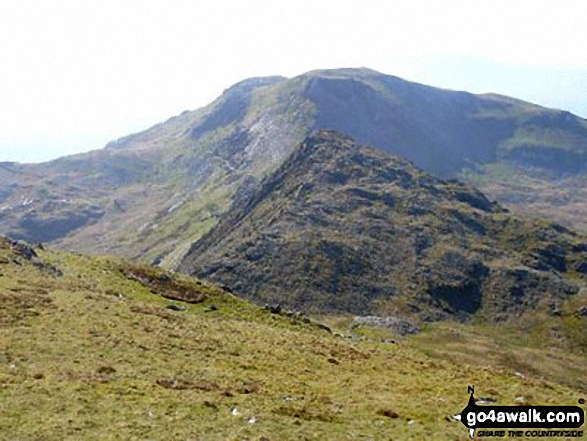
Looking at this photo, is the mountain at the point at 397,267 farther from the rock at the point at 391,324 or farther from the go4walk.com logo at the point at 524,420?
the go4walk.com logo at the point at 524,420

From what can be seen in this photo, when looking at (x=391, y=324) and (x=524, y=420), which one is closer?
(x=524, y=420)

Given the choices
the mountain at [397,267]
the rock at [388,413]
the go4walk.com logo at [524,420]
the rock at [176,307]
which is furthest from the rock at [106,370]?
the mountain at [397,267]

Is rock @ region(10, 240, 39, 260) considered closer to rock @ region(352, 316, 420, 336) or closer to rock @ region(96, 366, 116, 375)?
rock @ region(96, 366, 116, 375)

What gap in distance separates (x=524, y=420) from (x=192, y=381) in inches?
675

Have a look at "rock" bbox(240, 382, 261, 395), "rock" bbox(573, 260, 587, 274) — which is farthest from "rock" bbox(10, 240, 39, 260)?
"rock" bbox(573, 260, 587, 274)

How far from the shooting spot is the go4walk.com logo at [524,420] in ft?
91.0

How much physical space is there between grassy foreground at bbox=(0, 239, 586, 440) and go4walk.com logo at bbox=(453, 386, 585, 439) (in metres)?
1.19

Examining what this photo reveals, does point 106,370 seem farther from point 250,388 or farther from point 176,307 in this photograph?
point 176,307

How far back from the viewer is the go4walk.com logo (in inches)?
1092

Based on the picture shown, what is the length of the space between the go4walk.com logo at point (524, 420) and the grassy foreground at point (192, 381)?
1.19 metres

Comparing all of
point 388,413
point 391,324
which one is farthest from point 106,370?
point 391,324

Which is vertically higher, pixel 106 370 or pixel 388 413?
pixel 106 370

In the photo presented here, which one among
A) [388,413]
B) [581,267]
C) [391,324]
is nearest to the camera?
[388,413]

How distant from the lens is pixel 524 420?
29.5 meters
